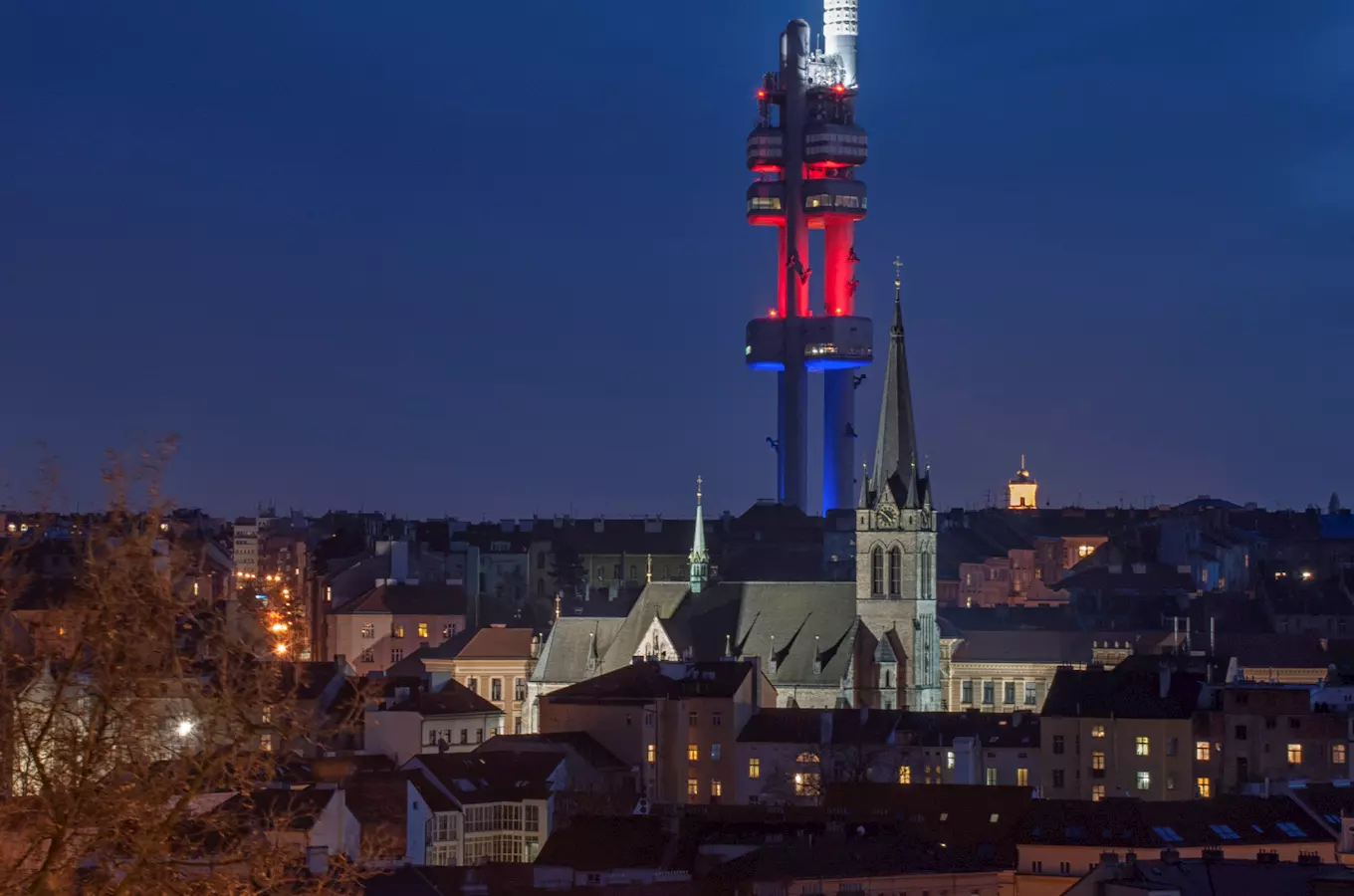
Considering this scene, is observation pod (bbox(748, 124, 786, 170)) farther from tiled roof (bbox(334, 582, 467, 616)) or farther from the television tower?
tiled roof (bbox(334, 582, 467, 616))

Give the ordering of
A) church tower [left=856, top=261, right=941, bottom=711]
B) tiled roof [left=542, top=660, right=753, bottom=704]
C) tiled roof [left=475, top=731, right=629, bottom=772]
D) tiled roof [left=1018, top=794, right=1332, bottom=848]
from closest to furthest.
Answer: tiled roof [left=1018, top=794, right=1332, bottom=848], tiled roof [left=475, top=731, right=629, bottom=772], tiled roof [left=542, top=660, right=753, bottom=704], church tower [left=856, top=261, right=941, bottom=711]

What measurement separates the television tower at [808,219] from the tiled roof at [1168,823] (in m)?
121

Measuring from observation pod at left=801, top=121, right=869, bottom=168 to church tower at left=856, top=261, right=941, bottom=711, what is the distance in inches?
3386

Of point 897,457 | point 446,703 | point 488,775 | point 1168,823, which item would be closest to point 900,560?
point 897,457

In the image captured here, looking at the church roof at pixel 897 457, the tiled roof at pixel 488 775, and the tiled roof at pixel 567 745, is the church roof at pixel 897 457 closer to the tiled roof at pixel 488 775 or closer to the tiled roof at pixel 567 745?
the tiled roof at pixel 567 745

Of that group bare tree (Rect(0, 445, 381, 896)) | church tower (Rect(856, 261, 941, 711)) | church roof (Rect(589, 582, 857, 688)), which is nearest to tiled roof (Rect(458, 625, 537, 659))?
church roof (Rect(589, 582, 857, 688))

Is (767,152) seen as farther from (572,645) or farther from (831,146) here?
(572,645)

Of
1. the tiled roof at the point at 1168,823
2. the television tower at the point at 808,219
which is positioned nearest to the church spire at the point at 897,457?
the tiled roof at the point at 1168,823

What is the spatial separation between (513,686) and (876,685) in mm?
15579

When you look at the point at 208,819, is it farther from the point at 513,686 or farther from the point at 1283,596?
the point at 1283,596

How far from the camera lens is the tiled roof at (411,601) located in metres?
122

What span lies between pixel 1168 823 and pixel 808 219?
130097 millimetres

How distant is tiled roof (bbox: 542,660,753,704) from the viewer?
9019 cm

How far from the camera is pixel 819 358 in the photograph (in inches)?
7569
